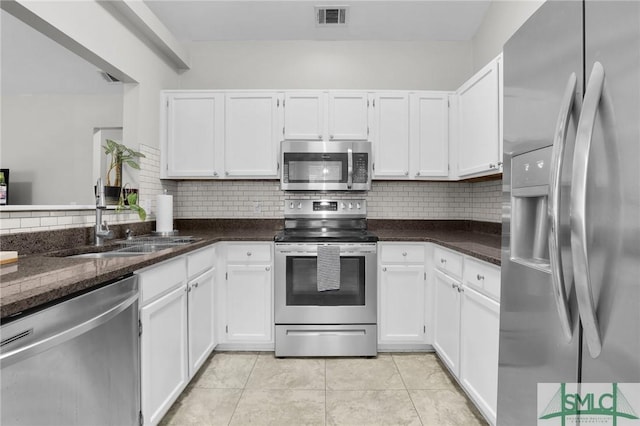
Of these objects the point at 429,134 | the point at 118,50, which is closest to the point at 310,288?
the point at 429,134

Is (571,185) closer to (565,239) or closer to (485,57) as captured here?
(565,239)

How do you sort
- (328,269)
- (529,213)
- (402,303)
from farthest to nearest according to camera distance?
(402,303) < (328,269) < (529,213)

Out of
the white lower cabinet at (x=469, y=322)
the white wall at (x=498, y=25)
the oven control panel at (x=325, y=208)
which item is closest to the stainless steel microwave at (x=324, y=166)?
the oven control panel at (x=325, y=208)

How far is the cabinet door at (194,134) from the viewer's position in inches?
119

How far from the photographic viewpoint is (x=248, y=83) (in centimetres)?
337

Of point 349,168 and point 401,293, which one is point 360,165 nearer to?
point 349,168

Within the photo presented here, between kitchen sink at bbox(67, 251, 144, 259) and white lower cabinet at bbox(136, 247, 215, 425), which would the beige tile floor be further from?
kitchen sink at bbox(67, 251, 144, 259)

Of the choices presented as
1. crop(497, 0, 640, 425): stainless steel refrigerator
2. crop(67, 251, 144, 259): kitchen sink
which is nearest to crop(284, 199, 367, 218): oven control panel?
crop(67, 251, 144, 259): kitchen sink

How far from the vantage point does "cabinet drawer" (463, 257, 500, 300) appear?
1671mm

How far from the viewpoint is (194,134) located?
3049 millimetres

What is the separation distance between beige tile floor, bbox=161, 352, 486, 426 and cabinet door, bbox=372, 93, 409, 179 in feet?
5.34

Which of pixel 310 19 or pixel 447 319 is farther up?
pixel 310 19

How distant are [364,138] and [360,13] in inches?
42.8

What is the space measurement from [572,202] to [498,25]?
2597 millimetres
